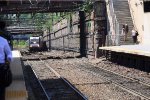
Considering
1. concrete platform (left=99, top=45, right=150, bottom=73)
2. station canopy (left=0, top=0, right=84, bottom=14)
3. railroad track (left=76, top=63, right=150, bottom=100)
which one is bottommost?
railroad track (left=76, top=63, right=150, bottom=100)

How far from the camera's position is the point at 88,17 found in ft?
137

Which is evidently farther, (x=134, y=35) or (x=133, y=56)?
(x=134, y=35)

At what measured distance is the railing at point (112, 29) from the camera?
35875mm

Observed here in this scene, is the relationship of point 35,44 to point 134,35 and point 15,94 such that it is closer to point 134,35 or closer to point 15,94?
point 134,35

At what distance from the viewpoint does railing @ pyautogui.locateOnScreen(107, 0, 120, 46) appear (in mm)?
35875

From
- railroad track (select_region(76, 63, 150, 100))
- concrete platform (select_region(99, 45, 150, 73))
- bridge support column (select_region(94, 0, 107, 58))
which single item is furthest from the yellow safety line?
bridge support column (select_region(94, 0, 107, 58))

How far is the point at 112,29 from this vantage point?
121 feet

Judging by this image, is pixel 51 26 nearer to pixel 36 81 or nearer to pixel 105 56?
pixel 105 56

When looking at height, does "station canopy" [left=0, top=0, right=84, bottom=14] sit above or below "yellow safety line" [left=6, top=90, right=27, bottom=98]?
above

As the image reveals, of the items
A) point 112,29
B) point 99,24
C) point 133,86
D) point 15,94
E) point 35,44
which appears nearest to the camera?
point 15,94

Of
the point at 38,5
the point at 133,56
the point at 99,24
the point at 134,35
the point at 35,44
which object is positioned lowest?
the point at 133,56

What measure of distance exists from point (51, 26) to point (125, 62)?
49070 millimetres

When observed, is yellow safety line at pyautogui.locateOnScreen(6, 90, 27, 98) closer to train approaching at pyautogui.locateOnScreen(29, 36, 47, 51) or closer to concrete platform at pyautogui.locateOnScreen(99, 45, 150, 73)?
concrete platform at pyautogui.locateOnScreen(99, 45, 150, 73)

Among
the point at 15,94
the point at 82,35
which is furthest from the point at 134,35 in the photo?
the point at 15,94
